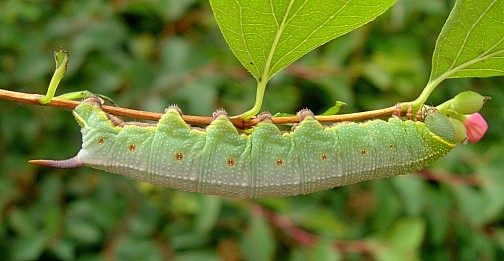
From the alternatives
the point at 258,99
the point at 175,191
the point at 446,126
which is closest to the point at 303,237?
the point at 175,191

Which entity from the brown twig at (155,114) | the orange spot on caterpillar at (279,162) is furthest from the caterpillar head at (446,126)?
the orange spot on caterpillar at (279,162)

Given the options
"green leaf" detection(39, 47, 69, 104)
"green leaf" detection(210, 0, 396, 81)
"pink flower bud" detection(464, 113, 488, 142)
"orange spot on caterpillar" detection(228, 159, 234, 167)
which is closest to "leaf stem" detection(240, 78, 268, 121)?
"green leaf" detection(210, 0, 396, 81)

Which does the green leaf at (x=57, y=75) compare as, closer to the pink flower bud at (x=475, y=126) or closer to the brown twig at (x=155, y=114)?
the brown twig at (x=155, y=114)

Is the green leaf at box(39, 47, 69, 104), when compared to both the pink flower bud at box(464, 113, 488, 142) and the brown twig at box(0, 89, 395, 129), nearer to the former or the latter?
the brown twig at box(0, 89, 395, 129)

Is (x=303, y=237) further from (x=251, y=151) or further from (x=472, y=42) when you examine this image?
(x=472, y=42)

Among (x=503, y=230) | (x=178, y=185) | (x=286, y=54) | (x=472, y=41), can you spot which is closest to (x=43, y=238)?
(x=178, y=185)

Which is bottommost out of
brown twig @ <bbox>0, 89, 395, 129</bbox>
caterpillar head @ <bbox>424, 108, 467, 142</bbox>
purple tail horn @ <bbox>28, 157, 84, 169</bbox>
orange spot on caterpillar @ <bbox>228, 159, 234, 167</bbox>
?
purple tail horn @ <bbox>28, 157, 84, 169</bbox>

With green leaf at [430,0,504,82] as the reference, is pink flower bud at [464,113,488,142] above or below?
below
